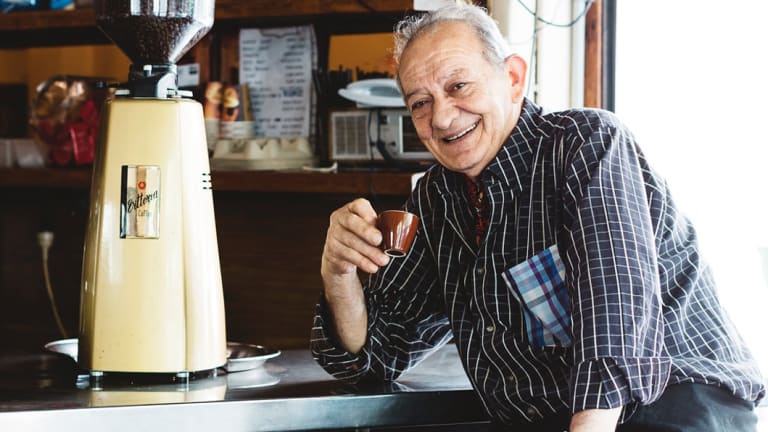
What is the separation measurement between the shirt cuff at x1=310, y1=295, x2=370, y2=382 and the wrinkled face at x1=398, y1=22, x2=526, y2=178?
1.18ft

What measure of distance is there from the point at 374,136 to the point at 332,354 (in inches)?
45.4

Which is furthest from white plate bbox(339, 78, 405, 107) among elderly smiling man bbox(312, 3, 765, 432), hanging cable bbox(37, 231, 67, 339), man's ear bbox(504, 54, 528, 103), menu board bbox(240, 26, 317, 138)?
hanging cable bbox(37, 231, 67, 339)

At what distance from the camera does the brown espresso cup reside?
1.46 m

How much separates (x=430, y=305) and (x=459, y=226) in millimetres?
184

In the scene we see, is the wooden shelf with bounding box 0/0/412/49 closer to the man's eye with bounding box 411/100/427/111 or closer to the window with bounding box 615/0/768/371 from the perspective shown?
the window with bounding box 615/0/768/371

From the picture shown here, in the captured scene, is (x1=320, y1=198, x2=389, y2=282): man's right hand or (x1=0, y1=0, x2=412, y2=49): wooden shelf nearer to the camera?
(x1=320, y1=198, x2=389, y2=282): man's right hand

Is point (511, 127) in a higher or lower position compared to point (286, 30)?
lower

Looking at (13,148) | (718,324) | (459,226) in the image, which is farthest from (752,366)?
(13,148)

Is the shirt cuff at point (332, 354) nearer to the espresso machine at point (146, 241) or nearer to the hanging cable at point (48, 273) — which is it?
the espresso machine at point (146, 241)

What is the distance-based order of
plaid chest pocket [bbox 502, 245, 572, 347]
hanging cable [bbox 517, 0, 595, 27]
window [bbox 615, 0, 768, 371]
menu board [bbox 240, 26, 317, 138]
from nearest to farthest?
plaid chest pocket [bbox 502, 245, 572, 347]
window [bbox 615, 0, 768, 371]
hanging cable [bbox 517, 0, 595, 27]
menu board [bbox 240, 26, 317, 138]

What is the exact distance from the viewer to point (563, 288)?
1556 millimetres

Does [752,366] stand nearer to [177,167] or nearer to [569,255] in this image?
[569,255]

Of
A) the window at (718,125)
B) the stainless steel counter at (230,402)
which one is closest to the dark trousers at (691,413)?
the stainless steel counter at (230,402)

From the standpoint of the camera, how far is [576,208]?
1.47 metres
